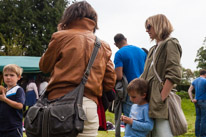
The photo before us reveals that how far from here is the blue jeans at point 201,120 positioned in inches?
298

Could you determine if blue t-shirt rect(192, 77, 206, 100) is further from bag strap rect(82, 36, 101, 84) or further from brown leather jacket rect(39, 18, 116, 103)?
bag strap rect(82, 36, 101, 84)

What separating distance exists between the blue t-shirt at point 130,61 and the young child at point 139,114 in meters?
1.59

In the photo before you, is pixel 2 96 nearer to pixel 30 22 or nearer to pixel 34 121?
pixel 34 121

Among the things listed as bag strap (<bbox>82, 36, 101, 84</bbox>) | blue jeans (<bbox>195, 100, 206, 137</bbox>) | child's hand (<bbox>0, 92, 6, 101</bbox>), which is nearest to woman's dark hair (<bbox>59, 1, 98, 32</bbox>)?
bag strap (<bbox>82, 36, 101, 84</bbox>)

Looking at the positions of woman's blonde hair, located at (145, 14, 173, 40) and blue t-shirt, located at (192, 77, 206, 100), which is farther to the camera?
blue t-shirt, located at (192, 77, 206, 100)

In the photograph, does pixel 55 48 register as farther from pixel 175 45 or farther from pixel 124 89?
pixel 124 89

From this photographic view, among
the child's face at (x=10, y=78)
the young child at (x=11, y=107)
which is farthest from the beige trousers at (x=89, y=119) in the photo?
the child's face at (x=10, y=78)

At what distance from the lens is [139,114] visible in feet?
10.3

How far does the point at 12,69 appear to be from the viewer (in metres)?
4.20

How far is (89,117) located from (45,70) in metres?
0.63

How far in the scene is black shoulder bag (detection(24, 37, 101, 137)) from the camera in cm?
239

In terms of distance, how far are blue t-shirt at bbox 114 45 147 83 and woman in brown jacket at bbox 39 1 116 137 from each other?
1.97 meters

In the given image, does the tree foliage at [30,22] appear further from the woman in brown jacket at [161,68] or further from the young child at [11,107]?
the woman in brown jacket at [161,68]

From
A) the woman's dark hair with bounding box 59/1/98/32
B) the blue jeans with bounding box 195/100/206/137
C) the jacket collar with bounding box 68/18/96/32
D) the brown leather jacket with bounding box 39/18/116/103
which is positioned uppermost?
the woman's dark hair with bounding box 59/1/98/32
